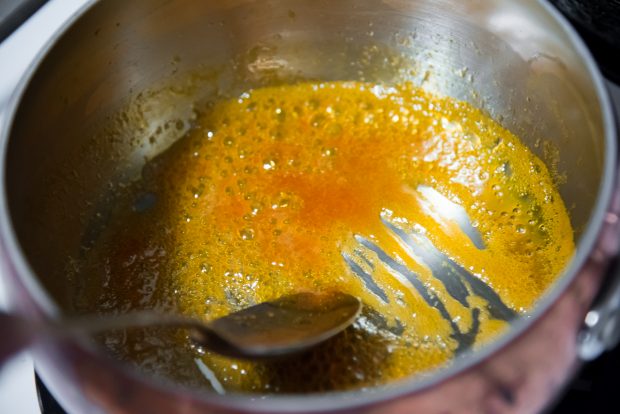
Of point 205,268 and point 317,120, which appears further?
point 317,120

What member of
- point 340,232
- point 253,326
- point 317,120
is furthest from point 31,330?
point 317,120

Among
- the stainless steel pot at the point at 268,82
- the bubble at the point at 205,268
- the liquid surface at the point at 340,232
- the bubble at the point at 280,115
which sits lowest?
the bubble at the point at 205,268

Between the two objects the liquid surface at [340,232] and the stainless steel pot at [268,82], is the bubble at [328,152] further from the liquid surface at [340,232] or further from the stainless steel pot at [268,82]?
the stainless steel pot at [268,82]

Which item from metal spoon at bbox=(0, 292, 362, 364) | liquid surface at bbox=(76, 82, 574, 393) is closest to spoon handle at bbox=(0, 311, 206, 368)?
metal spoon at bbox=(0, 292, 362, 364)

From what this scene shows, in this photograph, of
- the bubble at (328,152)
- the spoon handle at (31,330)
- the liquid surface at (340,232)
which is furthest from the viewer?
the bubble at (328,152)

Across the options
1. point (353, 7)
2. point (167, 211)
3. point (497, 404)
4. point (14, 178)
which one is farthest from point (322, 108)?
point (497, 404)

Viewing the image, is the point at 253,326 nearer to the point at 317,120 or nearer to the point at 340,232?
the point at 340,232

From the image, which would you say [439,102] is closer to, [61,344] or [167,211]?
[167,211]

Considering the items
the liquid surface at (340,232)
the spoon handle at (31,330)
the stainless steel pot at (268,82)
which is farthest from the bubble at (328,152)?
the spoon handle at (31,330)
